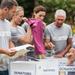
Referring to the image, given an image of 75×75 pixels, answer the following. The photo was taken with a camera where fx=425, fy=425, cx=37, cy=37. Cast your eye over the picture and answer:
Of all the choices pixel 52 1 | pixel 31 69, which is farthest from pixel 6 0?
pixel 52 1

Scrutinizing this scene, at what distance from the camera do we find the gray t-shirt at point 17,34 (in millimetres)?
6289

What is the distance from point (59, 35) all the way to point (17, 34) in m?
0.86

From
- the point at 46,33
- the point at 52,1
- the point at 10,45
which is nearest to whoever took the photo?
the point at 10,45

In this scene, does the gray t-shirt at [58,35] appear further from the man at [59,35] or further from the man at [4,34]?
the man at [4,34]

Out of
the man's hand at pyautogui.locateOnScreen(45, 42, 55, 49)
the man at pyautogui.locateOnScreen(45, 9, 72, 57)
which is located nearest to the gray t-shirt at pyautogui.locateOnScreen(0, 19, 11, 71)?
the man's hand at pyautogui.locateOnScreen(45, 42, 55, 49)

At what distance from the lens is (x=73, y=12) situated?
20375mm

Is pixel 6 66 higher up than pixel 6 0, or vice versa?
pixel 6 0

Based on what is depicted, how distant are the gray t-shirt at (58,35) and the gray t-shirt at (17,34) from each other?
496 millimetres

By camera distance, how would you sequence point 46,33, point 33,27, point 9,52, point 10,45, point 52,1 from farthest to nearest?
point 52,1
point 46,33
point 33,27
point 10,45
point 9,52

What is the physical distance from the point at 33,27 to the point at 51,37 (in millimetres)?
870

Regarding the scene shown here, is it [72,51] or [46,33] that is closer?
[72,51]

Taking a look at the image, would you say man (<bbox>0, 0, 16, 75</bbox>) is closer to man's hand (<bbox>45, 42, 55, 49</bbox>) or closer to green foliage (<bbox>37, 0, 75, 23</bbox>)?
man's hand (<bbox>45, 42, 55, 49</bbox>)

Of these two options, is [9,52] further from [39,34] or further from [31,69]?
[39,34]

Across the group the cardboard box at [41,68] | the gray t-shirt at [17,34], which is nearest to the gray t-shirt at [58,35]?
the gray t-shirt at [17,34]
